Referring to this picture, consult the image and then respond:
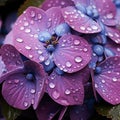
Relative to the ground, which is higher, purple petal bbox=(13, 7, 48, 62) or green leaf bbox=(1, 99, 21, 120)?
purple petal bbox=(13, 7, 48, 62)

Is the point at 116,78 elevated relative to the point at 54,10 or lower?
lower

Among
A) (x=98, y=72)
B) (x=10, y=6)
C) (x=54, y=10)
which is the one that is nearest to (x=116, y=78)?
(x=98, y=72)

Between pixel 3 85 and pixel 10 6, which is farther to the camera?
A: pixel 10 6

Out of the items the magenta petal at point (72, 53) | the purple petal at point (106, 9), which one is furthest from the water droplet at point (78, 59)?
the purple petal at point (106, 9)

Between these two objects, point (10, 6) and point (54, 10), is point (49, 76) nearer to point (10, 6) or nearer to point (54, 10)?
point (54, 10)

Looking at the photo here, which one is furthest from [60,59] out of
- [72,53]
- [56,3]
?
[56,3]

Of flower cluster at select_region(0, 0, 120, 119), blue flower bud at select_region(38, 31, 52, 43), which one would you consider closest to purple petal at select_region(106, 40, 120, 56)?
flower cluster at select_region(0, 0, 120, 119)

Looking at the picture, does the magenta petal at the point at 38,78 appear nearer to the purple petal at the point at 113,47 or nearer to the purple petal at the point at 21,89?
the purple petal at the point at 21,89

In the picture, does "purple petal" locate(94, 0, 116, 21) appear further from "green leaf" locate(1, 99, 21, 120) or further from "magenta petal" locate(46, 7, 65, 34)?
"green leaf" locate(1, 99, 21, 120)
